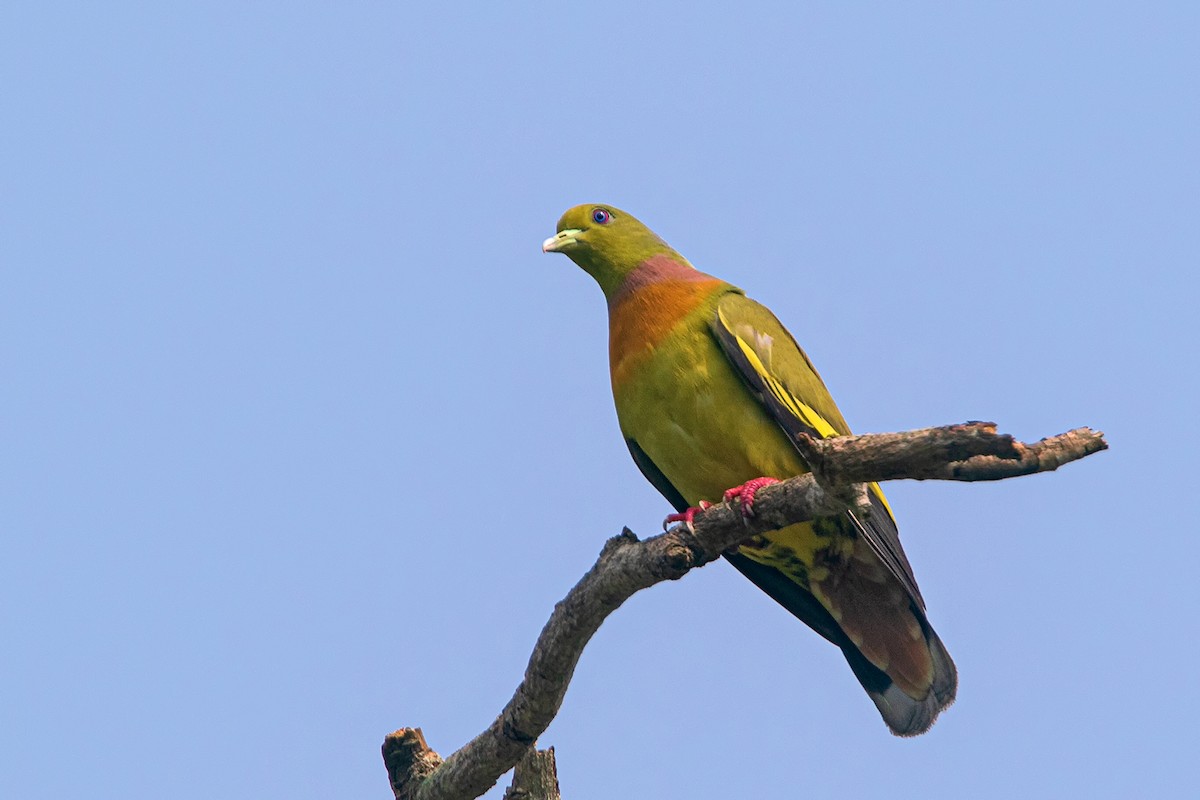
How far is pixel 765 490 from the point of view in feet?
17.7

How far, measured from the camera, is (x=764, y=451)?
6.48m

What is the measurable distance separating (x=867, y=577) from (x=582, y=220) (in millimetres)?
2889

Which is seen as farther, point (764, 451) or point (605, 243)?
point (605, 243)

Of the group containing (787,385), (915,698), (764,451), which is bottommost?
(915,698)

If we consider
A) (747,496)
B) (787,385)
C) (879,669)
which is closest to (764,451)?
(787,385)

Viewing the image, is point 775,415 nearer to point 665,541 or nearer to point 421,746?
point 665,541

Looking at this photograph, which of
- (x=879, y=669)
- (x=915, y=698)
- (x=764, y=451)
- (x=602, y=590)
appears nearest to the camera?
(x=602, y=590)

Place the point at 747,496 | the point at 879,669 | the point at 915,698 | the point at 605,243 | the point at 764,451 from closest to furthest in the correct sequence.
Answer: the point at 747,496, the point at 764,451, the point at 915,698, the point at 879,669, the point at 605,243

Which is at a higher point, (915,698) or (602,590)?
(602,590)

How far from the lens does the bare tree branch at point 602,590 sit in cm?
475

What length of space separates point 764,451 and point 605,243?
2.00 metres

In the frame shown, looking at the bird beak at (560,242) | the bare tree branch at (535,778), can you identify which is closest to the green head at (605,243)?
the bird beak at (560,242)

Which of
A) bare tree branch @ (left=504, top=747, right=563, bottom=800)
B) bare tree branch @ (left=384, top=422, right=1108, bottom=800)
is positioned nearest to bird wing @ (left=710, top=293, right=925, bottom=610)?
bare tree branch @ (left=384, top=422, right=1108, bottom=800)

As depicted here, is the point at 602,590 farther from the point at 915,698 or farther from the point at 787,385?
the point at 915,698
